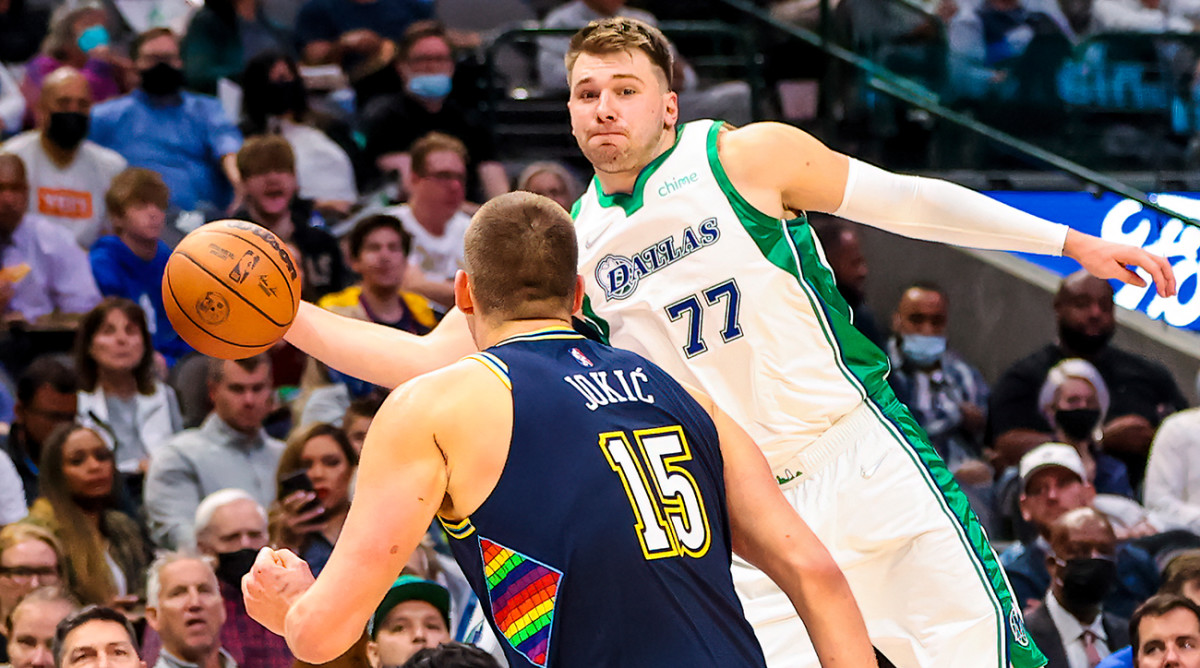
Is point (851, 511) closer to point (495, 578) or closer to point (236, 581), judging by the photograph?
point (495, 578)

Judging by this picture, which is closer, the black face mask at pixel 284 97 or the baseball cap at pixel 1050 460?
the baseball cap at pixel 1050 460

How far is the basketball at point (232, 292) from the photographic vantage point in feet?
13.2

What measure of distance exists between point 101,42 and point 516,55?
253cm

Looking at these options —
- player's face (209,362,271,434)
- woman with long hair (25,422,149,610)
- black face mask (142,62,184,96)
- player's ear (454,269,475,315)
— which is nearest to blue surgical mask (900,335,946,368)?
player's face (209,362,271,434)

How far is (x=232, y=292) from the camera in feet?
13.2

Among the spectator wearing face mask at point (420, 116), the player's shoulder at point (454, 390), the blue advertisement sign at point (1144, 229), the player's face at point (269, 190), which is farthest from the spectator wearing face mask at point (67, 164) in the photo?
the player's shoulder at point (454, 390)

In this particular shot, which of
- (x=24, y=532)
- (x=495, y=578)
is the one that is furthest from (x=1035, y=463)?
(x=495, y=578)

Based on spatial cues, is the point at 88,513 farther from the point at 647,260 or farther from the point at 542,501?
the point at 542,501

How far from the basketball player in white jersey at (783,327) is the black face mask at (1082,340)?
14.4ft

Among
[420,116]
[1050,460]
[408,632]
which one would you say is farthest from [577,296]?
[420,116]

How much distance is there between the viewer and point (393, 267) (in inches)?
310

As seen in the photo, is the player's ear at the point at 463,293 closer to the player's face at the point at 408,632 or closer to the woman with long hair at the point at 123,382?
the player's face at the point at 408,632

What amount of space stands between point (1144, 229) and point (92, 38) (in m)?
6.20

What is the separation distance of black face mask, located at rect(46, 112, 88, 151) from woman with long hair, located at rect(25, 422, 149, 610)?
2290 mm
